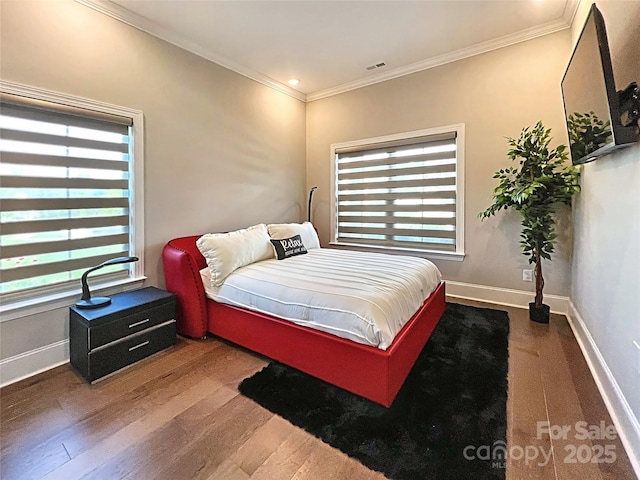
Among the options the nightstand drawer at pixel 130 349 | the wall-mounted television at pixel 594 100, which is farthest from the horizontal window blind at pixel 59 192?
the wall-mounted television at pixel 594 100

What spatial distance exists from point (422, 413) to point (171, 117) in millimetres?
3362

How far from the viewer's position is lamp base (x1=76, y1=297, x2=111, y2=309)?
223 centimetres

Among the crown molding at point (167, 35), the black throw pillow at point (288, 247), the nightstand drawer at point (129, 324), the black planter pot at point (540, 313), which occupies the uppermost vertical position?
the crown molding at point (167, 35)

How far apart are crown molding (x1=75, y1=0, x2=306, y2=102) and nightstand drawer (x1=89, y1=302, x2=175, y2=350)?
252 centimetres

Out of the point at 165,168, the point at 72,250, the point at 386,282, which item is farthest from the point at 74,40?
the point at 386,282

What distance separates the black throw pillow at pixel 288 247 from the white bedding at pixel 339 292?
0.66ft

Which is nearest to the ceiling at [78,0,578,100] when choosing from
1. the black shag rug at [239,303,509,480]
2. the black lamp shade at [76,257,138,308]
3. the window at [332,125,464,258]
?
the window at [332,125,464,258]

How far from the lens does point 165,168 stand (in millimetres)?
3047

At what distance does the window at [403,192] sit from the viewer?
12.2 ft

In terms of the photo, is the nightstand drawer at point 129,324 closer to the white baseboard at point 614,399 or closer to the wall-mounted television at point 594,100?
the white baseboard at point 614,399

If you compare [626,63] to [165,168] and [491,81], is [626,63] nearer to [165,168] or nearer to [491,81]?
[491,81]

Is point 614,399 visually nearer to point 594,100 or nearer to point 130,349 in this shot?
point 594,100

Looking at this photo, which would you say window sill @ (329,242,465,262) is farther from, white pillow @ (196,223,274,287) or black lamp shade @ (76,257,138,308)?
black lamp shade @ (76,257,138,308)

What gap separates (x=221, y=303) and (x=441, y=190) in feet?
9.50
